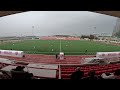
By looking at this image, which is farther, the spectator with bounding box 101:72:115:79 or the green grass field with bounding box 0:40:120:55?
the green grass field with bounding box 0:40:120:55

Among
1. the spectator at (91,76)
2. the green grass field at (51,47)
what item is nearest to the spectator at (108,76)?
the spectator at (91,76)

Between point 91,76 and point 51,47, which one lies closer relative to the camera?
point 91,76

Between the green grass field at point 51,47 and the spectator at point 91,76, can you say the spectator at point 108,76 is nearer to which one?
the spectator at point 91,76

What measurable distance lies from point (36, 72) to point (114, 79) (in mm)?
1530

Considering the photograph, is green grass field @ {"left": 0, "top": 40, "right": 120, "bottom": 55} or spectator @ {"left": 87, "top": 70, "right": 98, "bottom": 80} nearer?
spectator @ {"left": 87, "top": 70, "right": 98, "bottom": 80}

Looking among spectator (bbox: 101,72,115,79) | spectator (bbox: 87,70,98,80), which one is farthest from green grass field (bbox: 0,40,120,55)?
spectator (bbox: 87,70,98,80)

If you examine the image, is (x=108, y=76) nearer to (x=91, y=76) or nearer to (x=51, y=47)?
(x=91, y=76)

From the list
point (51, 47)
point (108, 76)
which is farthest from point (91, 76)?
point (51, 47)

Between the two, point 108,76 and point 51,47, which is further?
point 51,47

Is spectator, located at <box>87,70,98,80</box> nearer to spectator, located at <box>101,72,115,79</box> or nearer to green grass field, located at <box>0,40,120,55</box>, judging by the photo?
spectator, located at <box>101,72,115,79</box>

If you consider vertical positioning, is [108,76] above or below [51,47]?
above

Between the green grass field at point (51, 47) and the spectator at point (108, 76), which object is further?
the green grass field at point (51, 47)
